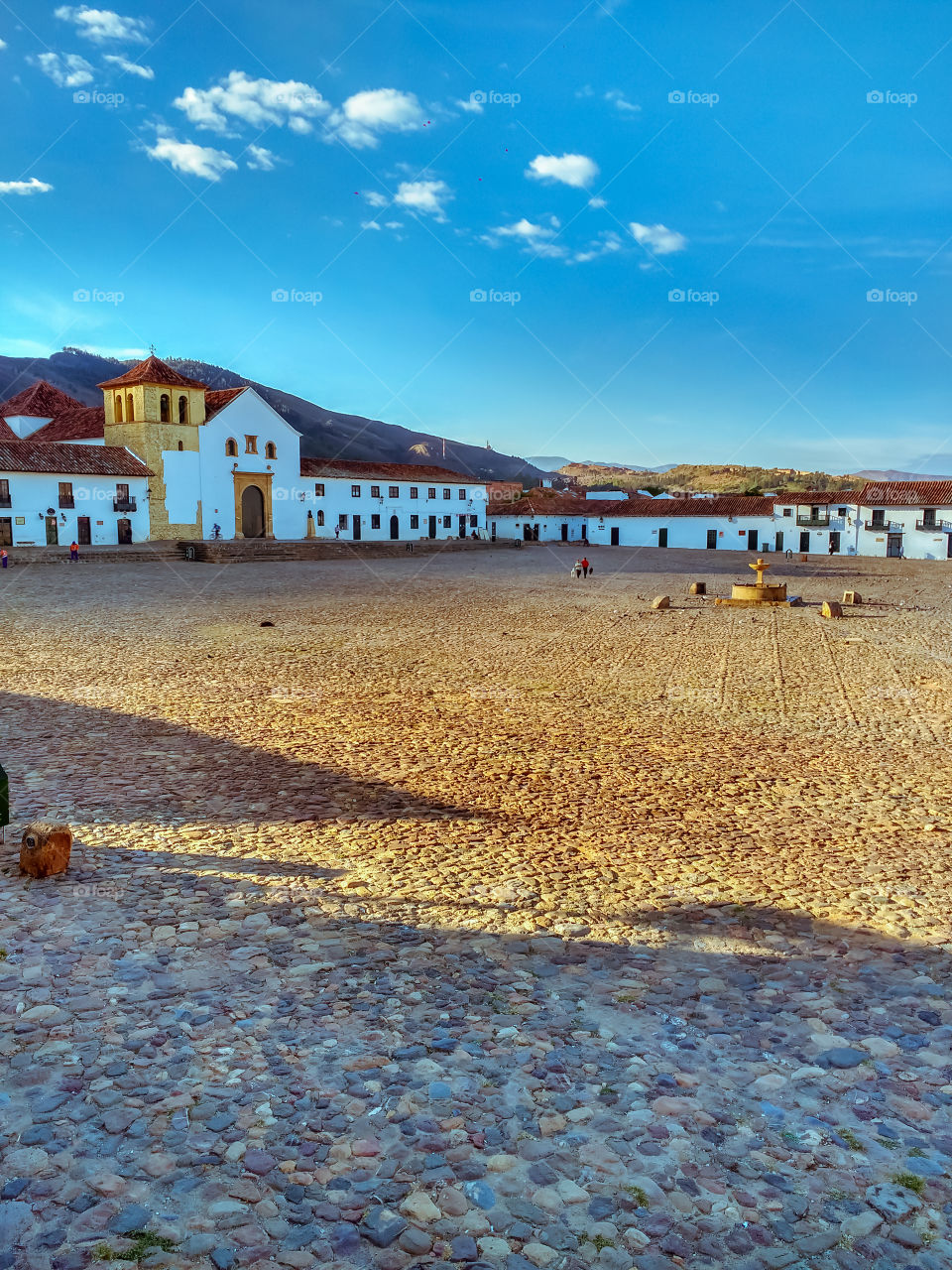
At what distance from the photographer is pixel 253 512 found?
148ft

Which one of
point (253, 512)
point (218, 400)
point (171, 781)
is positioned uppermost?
point (218, 400)

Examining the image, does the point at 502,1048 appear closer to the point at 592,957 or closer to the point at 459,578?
the point at 592,957

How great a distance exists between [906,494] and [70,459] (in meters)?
41.4

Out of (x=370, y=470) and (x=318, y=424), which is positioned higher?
(x=318, y=424)

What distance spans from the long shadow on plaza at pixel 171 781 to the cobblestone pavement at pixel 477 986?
4cm

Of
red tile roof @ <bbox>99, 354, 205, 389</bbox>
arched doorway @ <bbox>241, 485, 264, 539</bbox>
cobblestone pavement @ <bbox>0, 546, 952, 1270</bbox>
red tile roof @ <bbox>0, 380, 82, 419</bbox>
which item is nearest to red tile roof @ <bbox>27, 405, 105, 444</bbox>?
red tile roof @ <bbox>0, 380, 82, 419</bbox>

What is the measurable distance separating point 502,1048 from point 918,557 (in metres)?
49.6

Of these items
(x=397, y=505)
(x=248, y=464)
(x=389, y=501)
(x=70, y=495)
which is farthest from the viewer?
(x=397, y=505)

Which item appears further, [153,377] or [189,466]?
[189,466]

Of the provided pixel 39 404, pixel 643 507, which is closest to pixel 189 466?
pixel 39 404

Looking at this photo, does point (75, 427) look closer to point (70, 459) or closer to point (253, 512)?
point (70, 459)

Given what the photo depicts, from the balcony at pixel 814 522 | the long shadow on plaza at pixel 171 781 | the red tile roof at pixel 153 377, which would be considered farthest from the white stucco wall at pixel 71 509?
the balcony at pixel 814 522

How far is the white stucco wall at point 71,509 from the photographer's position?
1362 inches

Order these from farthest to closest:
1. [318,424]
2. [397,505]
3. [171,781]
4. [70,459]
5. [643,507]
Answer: [318,424] → [643,507] → [397,505] → [70,459] → [171,781]
